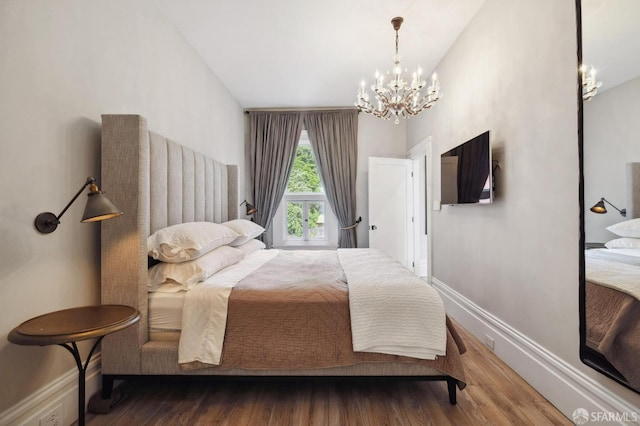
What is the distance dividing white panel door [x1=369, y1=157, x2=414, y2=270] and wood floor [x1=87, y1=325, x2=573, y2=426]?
2.41 m

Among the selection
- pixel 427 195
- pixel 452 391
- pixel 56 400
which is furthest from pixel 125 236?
pixel 427 195

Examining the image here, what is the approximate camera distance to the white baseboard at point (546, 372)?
139 centimetres

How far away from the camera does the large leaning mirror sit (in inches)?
45.3

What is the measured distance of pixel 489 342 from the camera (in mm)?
2289

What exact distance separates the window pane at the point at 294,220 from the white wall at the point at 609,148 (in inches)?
152

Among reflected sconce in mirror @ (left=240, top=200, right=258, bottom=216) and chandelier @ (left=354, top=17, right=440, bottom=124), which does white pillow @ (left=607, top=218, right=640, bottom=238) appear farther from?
reflected sconce in mirror @ (left=240, top=200, right=258, bottom=216)

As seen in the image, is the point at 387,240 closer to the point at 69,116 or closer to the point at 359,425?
the point at 359,425

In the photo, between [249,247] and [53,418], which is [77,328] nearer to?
[53,418]

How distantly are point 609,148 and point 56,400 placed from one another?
2.91 metres

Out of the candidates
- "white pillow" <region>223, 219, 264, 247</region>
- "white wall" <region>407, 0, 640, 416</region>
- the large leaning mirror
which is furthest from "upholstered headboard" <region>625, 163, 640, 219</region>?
"white pillow" <region>223, 219, 264, 247</region>

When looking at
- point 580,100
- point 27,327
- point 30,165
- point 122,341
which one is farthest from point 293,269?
point 580,100

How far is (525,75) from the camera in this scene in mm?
1899

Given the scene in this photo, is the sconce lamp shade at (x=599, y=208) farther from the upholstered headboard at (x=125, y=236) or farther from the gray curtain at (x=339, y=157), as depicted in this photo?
the gray curtain at (x=339, y=157)

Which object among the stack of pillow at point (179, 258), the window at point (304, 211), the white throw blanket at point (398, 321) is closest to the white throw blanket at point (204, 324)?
the stack of pillow at point (179, 258)
